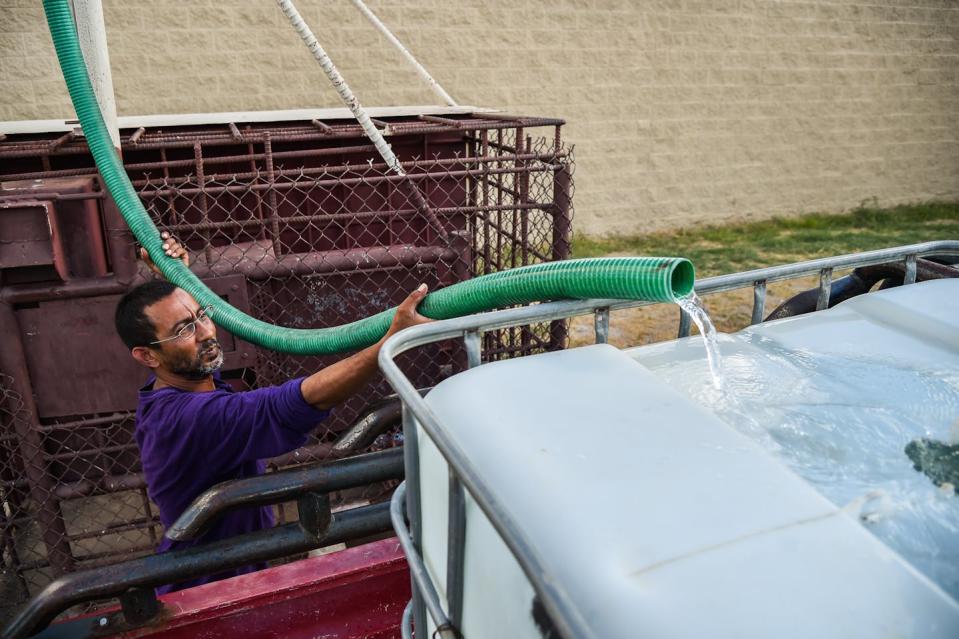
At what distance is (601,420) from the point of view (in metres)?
1.34

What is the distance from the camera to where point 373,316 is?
249 cm

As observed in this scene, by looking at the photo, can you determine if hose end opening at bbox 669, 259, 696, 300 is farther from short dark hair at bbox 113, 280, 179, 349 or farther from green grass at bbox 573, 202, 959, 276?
green grass at bbox 573, 202, 959, 276

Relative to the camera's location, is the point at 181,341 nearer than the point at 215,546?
No

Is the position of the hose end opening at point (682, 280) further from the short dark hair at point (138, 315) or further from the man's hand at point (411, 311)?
the short dark hair at point (138, 315)

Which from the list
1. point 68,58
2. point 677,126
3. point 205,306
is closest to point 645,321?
point 677,126

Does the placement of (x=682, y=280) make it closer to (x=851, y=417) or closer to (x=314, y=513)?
(x=851, y=417)

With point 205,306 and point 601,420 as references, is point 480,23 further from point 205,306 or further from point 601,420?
point 601,420

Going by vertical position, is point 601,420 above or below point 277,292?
above

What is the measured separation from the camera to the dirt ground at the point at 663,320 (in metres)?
6.21

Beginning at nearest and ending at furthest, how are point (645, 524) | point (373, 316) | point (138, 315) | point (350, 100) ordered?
point (645, 524) → point (138, 315) → point (373, 316) → point (350, 100)

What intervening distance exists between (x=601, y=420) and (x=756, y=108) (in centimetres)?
891

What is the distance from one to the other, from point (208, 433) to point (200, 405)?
9 cm

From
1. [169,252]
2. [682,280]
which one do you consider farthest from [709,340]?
[169,252]

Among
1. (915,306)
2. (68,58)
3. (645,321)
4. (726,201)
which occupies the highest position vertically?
(68,58)
